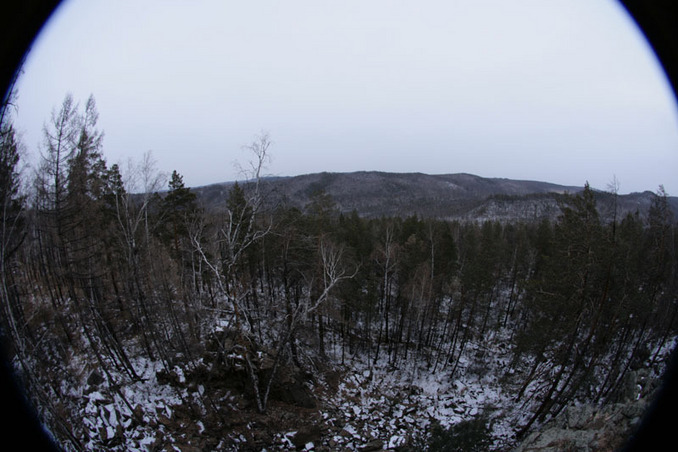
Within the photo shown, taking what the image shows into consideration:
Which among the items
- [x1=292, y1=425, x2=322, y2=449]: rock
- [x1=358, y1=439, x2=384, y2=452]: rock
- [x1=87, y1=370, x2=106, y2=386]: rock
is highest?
[x1=87, y1=370, x2=106, y2=386]: rock

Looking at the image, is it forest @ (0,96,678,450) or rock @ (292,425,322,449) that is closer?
forest @ (0,96,678,450)

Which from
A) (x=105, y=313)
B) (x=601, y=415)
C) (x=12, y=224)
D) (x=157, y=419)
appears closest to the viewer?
(x=12, y=224)

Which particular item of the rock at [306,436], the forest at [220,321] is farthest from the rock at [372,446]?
the rock at [306,436]

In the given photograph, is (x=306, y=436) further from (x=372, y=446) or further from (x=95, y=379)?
(x=95, y=379)

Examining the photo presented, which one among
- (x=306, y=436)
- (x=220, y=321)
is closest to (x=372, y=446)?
(x=306, y=436)

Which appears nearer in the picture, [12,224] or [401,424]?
[12,224]

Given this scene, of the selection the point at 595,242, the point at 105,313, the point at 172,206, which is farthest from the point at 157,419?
the point at 595,242

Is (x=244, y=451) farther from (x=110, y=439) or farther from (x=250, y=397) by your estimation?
(x=110, y=439)

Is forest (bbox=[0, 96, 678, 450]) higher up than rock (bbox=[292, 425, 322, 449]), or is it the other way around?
forest (bbox=[0, 96, 678, 450])

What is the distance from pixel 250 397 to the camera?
42.1ft

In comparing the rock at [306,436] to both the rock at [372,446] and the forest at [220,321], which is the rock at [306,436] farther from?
the rock at [372,446]

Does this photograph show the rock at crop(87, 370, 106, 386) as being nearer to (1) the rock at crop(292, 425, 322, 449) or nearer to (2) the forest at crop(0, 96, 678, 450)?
(2) the forest at crop(0, 96, 678, 450)

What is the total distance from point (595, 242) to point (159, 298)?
2104 cm

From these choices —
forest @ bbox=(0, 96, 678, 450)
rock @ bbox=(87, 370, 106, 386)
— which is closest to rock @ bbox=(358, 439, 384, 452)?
forest @ bbox=(0, 96, 678, 450)
